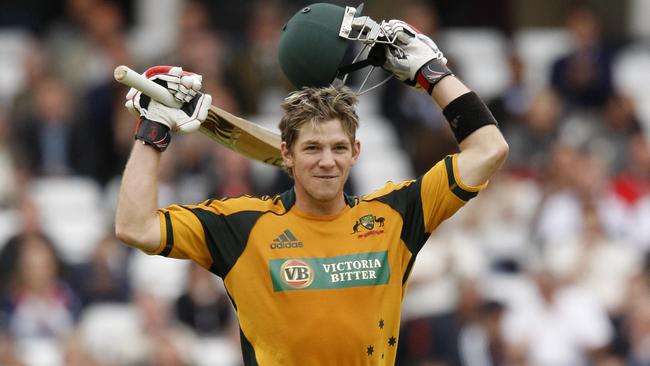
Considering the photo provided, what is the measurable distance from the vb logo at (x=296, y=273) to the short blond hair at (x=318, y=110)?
1.55ft

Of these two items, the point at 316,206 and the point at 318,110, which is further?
the point at 316,206

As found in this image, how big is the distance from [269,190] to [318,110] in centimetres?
576

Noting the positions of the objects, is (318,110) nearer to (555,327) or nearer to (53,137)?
(555,327)

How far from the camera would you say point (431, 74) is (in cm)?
600

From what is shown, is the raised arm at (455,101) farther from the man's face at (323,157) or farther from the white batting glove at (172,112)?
the white batting glove at (172,112)

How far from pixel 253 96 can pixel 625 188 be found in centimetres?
323

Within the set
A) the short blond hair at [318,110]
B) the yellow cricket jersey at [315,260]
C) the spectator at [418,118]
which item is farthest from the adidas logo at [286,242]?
the spectator at [418,118]

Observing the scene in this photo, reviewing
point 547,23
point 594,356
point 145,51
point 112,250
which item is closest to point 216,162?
point 112,250

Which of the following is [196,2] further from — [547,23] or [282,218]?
[282,218]

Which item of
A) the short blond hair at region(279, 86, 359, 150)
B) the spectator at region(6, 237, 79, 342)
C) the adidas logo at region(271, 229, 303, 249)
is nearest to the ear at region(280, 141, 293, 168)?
the short blond hair at region(279, 86, 359, 150)

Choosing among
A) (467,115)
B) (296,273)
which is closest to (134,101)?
(296,273)

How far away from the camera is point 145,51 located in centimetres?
1349

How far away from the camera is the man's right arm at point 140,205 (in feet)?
18.5

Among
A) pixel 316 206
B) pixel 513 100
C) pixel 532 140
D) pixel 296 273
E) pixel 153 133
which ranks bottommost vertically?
pixel 296 273
